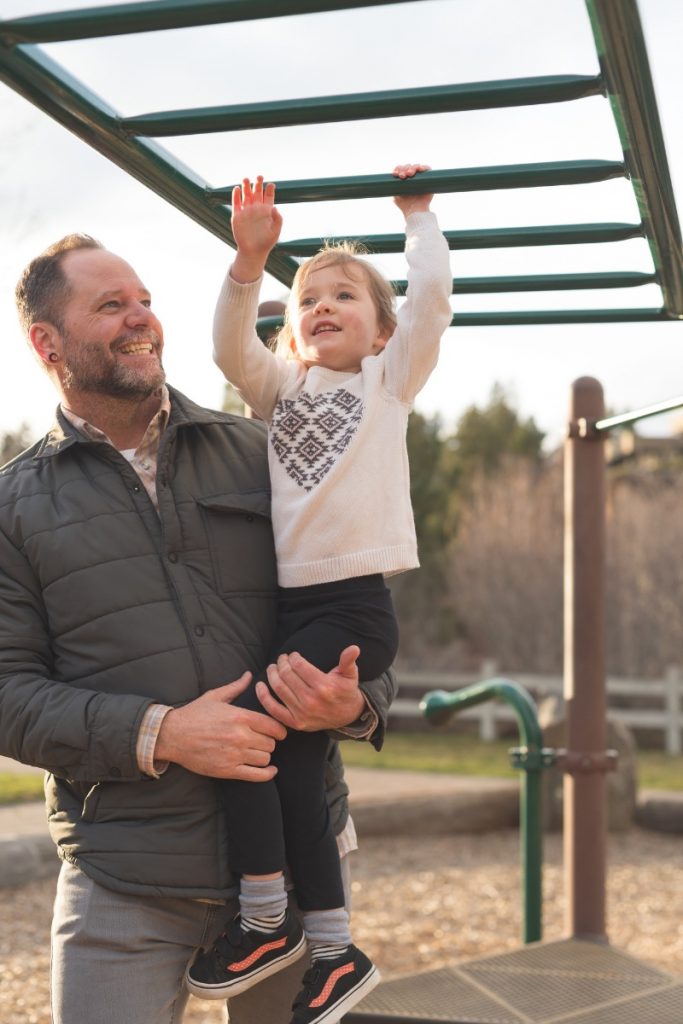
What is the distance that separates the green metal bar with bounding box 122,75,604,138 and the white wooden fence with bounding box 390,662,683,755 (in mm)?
9729

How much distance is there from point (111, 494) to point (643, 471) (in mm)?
15778

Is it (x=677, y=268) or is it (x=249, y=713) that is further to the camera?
(x=677, y=268)

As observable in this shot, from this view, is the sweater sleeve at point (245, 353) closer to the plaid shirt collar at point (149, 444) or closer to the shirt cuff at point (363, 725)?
the plaid shirt collar at point (149, 444)

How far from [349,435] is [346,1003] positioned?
844mm

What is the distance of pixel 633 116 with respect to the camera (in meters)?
1.34

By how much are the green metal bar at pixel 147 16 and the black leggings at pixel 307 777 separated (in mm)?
842

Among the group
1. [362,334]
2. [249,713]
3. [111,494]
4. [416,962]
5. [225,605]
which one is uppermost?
[362,334]

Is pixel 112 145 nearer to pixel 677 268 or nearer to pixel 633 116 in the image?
pixel 633 116

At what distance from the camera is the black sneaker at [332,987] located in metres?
1.65

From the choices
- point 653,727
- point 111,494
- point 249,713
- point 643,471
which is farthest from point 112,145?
point 643,471

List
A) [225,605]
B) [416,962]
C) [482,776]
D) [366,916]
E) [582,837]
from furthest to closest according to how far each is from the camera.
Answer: [482,776], [366,916], [416,962], [582,837], [225,605]

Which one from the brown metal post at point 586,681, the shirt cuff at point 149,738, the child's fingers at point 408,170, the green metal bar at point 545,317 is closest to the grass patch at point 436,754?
the brown metal post at point 586,681

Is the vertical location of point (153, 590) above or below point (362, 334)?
below

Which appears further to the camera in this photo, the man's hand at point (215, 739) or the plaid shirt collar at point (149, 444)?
the plaid shirt collar at point (149, 444)
